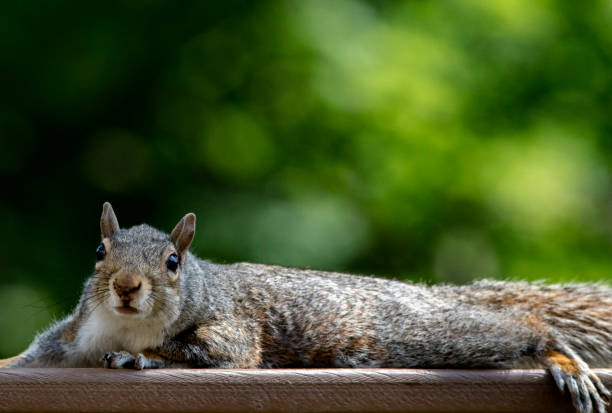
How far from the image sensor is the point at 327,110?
3.63 meters

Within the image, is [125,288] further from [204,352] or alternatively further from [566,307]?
[566,307]

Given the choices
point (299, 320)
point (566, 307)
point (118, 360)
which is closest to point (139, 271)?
point (118, 360)

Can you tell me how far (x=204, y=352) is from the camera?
6.19ft

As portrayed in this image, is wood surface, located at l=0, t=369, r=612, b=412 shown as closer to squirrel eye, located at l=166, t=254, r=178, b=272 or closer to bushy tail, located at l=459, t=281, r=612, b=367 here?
squirrel eye, located at l=166, t=254, r=178, b=272

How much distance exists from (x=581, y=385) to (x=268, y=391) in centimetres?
58

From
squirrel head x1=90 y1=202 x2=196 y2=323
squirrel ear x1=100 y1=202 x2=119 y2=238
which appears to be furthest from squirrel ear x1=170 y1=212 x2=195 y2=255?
squirrel ear x1=100 y1=202 x2=119 y2=238

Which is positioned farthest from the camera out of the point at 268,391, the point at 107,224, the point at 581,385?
the point at 107,224

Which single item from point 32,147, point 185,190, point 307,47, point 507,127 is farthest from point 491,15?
point 32,147

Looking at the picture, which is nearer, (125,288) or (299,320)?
(125,288)

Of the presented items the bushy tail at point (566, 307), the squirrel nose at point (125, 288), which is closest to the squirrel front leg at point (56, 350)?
the squirrel nose at point (125, 288)

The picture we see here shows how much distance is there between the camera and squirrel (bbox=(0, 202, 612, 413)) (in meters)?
1.81

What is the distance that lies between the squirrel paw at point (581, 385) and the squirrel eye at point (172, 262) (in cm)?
73

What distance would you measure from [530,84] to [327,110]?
749 millimetres

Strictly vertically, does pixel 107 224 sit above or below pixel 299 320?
above
